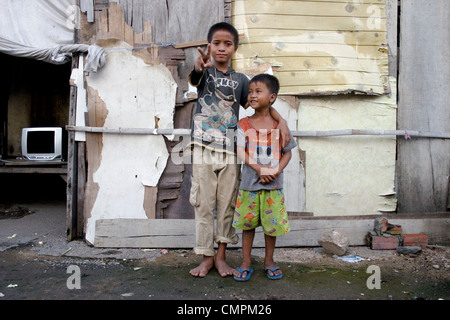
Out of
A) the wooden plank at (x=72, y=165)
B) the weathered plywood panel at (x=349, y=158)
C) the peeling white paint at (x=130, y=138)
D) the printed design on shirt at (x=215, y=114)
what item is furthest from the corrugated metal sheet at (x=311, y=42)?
the wooden plank at (x=72, y=165)

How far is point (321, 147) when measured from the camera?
3592 millimetres

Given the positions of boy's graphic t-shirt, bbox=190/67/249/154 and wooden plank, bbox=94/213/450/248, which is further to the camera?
wooden plank, bbox=94/213/450/248

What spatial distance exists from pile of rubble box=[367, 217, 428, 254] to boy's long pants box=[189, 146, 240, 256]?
4.94 ft

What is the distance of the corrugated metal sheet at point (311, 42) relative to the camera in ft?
11.5

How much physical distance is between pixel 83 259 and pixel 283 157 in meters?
1.94

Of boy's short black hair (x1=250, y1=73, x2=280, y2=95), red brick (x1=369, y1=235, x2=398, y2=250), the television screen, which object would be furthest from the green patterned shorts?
the television screen

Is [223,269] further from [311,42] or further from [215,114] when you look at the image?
[311,42]

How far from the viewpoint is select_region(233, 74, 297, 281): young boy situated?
8.34 feet

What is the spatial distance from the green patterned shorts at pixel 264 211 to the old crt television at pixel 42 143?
12.4 feet

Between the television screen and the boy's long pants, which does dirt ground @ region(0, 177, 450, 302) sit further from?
the television screen

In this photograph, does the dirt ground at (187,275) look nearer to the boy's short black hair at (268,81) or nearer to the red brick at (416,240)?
the red brick at (416,240)

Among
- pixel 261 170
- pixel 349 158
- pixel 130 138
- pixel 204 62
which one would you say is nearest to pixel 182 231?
pixel 130 138
